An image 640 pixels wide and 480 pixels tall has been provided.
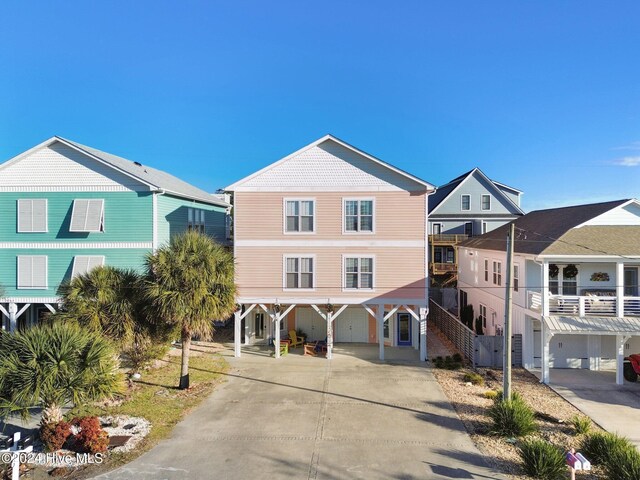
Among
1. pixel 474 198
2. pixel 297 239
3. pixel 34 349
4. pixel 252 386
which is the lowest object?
pixel 252 386

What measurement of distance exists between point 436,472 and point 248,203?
13.8 m

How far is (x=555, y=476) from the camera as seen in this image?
8.53 metres

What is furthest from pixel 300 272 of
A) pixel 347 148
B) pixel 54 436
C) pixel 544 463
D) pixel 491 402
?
pixel 544 463

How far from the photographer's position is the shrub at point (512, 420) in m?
10.5

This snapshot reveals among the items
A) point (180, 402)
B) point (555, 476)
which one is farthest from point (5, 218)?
point (555, 476)

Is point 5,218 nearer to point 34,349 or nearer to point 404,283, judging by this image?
point 34,349

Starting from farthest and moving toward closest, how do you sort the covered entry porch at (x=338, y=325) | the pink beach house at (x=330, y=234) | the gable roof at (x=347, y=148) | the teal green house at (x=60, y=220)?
the covered entry porch at (x=338, y=325) → the teal green house at (x=60, y=220) → the pink beach house at (x=330, y=234) → the gable roof at (x=347, y=148)

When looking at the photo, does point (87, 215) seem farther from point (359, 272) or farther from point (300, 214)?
point (359, 272)

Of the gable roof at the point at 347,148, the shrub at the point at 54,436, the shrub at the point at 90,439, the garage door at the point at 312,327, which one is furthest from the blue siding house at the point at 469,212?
the shrub at the point at 54,436

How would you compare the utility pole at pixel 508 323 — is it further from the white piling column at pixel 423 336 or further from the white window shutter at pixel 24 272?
the white window shutter at pixel 24 272

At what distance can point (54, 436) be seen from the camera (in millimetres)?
9789

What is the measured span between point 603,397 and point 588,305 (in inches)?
149

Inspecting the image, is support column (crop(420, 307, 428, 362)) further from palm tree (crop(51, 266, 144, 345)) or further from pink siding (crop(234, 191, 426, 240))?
palm tree (crop(51, 266, 144, 345))

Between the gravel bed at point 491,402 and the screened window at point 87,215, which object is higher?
the screened window at point 87,215
